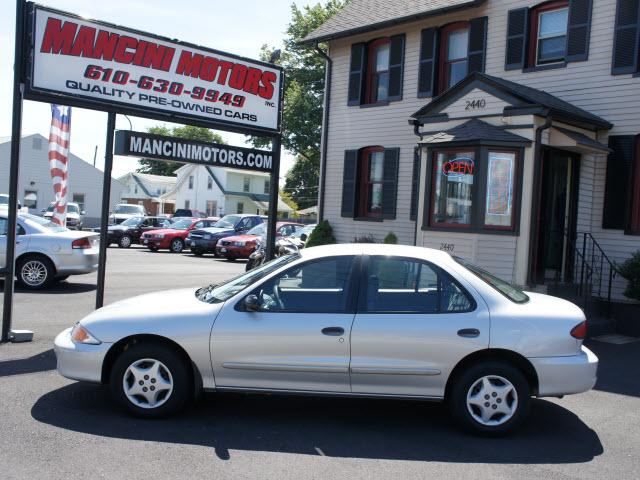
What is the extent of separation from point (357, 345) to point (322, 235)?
11.2 metres

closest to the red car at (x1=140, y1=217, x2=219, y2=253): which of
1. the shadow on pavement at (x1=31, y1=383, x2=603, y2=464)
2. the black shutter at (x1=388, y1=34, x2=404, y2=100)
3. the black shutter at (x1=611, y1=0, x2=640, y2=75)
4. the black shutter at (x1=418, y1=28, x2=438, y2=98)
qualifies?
the black shutter at (x1=388, y1=34, x2=404, y2=100)

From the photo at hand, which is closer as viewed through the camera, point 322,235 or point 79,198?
point 322,235

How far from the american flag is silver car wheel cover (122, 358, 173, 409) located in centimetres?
1421

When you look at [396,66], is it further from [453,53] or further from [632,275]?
[632,275]

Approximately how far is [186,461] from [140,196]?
71975 millimetres

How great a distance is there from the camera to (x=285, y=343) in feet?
16.9

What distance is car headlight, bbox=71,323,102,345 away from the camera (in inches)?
208

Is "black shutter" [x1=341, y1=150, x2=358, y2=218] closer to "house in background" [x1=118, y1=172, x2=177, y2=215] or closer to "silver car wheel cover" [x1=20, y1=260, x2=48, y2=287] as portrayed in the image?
"silver car wheel cover" [x1=20, y1=260, x2=48, y2=287]

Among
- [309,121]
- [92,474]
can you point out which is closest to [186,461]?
[92,474]

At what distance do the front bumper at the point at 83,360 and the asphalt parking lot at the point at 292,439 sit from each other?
0.33 meters

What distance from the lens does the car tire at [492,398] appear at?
16.8 feet

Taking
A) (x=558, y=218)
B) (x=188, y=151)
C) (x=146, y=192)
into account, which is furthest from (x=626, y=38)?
(x=146, y=192)

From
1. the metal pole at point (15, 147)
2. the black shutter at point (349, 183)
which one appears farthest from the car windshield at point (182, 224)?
the metal pole at point (15, 147)

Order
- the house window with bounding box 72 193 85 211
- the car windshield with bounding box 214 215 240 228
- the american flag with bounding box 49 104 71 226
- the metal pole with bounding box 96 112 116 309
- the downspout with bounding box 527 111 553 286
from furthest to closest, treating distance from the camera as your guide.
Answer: the house window with bounding box 72 193 85 211 → the car windshield with bounding box 214 215 240 228 → the american flag with bounding box 49 104 71 226 → the downspout with bounding box 527 111 553 286 → the metal pole with bounding box 96 112 116 309
